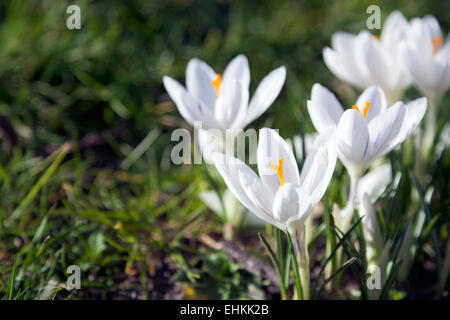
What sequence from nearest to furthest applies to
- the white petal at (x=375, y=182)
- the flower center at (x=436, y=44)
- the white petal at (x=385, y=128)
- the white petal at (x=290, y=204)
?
the white petal at (x=290, y=204) → the white petal at (x=385, y=128) → the white petal at (x=375, y=182) → the flower center at (x=436, y=44)

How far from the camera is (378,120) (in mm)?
1060

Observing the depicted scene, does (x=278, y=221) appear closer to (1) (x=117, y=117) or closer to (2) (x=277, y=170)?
(2) (x=277, y=170)

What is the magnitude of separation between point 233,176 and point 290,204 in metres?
0.13

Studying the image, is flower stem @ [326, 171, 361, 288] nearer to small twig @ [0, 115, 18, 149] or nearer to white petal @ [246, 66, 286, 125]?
white petal @ [246, 66, 286, 125]

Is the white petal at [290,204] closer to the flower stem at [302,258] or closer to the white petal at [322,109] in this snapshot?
the flower stem at [302,258]

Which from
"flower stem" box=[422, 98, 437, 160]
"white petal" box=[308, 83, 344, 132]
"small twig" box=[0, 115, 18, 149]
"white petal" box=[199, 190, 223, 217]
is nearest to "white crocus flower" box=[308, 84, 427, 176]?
"white petal" box=[308, 83, 344, 132]

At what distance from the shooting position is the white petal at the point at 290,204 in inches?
37.4

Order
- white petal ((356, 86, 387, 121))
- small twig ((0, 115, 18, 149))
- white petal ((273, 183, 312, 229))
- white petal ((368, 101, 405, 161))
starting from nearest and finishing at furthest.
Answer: white petal ((273, 183, 312, 229)), white petal ((368, 101, 405, 161)), white petal ((356, 86, 387, 121)), small twig ((0, 115, 18, 149))

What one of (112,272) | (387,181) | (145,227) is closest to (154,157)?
(145,227)

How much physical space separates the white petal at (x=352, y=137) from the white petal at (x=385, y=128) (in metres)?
0.03

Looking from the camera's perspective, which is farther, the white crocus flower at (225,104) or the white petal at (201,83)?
the white petal at (201,83)

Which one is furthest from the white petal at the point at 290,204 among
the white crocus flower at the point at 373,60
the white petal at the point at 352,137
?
the white crocus flower at the point at 373,60

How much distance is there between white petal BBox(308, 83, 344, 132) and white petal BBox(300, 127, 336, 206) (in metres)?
0.05

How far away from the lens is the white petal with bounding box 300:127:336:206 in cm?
98
